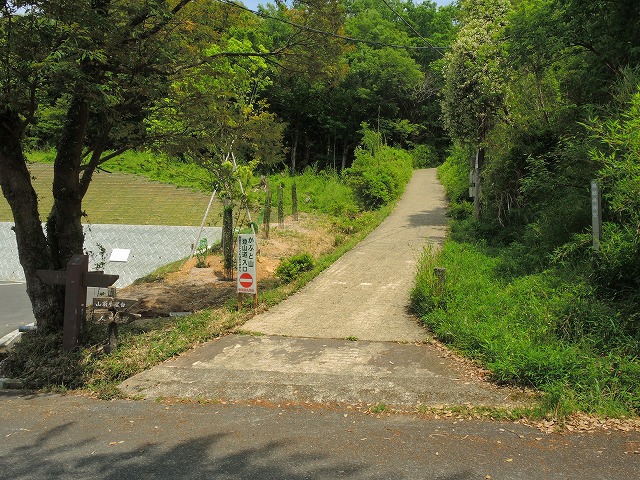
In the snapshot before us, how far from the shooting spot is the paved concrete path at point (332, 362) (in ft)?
20.1

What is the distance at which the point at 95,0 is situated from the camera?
782 centimetres

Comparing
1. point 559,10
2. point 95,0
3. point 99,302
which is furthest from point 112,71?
point 559,10

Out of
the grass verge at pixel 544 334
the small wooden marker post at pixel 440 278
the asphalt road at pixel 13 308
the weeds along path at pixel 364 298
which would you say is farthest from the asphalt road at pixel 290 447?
A: the asphalt road at pixel 13 308

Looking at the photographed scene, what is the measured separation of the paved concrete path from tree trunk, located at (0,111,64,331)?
1.99m

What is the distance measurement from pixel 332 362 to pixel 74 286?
3.42 m

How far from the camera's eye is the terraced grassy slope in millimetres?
23141

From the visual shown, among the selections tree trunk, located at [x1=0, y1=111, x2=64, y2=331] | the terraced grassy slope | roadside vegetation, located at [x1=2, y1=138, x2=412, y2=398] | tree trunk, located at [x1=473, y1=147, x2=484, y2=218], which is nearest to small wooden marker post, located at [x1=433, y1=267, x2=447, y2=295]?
roadside vegetation, located at [x1=2, y1=138, x2=412, y2=398]

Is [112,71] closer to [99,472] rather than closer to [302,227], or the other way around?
[99,472]

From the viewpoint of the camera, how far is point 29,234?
8008mm

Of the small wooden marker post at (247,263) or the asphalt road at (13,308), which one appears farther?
the asphalt road at (13,308)

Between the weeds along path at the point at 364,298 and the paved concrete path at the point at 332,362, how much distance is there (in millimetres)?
17

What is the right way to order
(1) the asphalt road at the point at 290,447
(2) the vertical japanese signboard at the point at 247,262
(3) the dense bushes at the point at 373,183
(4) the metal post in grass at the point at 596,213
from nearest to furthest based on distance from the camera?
(1) the asphalt road at the point at 290,447 < (4) the metal post in grass at the point at 596,213 < (2) the vertical japanese signboard at the point at 247,262 < (3) the dense bushes at the point at 373,183

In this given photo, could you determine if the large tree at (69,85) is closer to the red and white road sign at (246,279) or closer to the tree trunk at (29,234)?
the tree trunk at (29,234)

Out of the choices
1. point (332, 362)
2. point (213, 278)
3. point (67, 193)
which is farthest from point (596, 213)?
point (213, 278)
